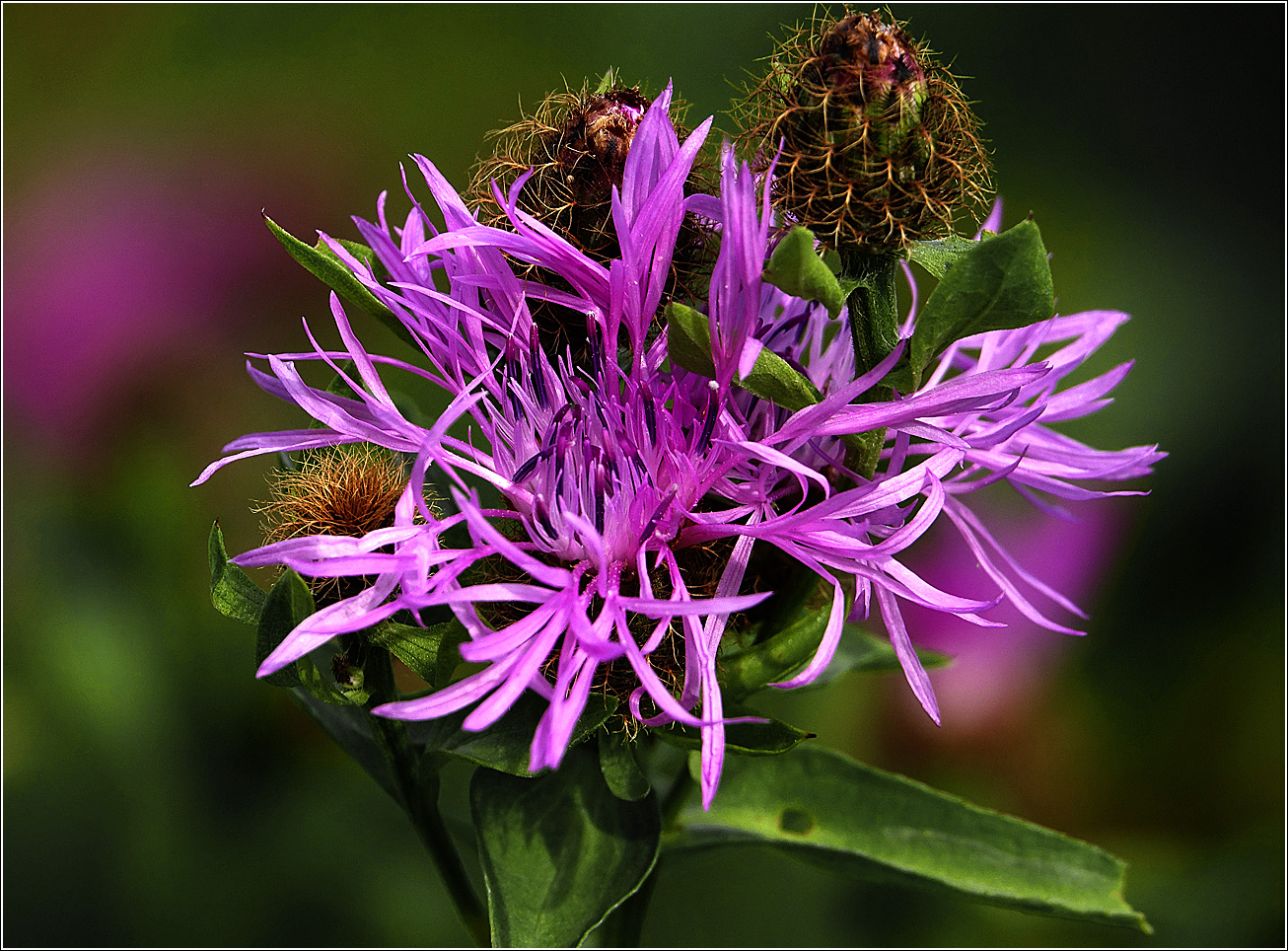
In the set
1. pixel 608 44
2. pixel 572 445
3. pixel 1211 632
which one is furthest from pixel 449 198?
pixel 1211 632

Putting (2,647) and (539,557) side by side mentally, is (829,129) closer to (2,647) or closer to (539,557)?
(539,557)

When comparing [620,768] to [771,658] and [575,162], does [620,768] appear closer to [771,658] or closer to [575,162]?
[771,658]

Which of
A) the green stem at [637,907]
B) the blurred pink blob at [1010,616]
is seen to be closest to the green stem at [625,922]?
the green stem at [637,907]

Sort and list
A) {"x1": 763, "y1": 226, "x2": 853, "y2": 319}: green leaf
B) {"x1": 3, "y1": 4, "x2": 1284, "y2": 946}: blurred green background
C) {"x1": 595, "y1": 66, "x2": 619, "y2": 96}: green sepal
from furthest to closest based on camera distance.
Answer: {"x1": 3, "y1": 4, "x2": 1284, "y2": 946}: blurred green background
{"x1": 595, "y1": 66, "x2": 619, "y2": 96}: green sepal
{"x1": 763, "y1": 226, "x2": 853, "y2": 319}: green leaf

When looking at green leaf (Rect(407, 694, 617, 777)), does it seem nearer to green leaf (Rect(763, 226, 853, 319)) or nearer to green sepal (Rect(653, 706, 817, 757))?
green sepal (Rect(653, 706, 817, 757))

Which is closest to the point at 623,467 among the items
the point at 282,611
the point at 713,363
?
the point at 713,363

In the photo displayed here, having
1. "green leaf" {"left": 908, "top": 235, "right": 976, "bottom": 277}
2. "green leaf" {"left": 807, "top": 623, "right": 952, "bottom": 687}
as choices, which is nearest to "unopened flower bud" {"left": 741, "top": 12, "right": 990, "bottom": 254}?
"green leaf" {"left": 908, "top": 235, "right": 976, "bottom": 277}
